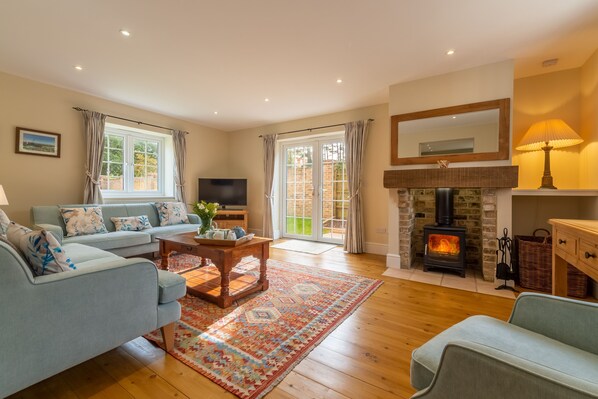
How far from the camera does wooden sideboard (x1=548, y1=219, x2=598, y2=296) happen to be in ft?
4.58

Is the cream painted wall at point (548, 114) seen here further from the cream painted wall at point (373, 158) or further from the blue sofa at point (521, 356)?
the blue sofa at point (521, 356)

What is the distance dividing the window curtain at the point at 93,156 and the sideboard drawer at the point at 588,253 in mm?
5338

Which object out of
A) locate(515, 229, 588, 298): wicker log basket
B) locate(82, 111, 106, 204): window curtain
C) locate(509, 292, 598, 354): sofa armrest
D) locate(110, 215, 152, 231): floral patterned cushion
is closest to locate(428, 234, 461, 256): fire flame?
locate(515, 229, 588, 298): wicker log basket

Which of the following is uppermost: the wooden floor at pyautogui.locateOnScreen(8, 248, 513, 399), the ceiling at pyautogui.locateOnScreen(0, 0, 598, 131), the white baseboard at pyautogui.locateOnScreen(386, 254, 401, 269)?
the ceiling at pyautogui.locateOnScreen(0, 0, 598, 131)

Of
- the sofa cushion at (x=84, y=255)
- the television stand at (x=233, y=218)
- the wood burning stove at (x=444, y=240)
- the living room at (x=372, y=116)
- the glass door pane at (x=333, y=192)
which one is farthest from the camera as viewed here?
the television stand at (x=233, y=218)

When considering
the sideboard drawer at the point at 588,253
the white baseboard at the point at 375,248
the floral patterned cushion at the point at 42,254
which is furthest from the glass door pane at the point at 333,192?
the floral patterned cushion at the point at 42,254

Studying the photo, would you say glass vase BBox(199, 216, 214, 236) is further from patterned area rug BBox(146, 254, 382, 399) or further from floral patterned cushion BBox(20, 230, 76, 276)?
floral patterned cushion BBox(20, 230, 76, 276)

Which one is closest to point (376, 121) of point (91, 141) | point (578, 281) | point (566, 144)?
point (566, 144)

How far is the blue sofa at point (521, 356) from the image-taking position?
0.64 meters

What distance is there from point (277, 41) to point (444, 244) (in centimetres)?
311

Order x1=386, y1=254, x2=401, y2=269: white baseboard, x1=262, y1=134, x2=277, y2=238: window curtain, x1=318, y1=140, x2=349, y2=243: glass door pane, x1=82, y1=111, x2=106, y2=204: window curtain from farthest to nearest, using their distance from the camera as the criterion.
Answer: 1. x1=262, y1=134, x2=277, y2=238: window curtain
2. x1=318, y1=140, x2=349, y2=243: glass door pane
3. x1=82, y1=111, x2=106, y2=204: window curtain
4. x1=386, y1=254, x2=401, y2=269: white baseboard

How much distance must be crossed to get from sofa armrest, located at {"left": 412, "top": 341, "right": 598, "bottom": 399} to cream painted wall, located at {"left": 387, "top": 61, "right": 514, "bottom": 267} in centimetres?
288

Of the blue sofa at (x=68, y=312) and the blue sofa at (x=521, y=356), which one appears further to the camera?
the blue sofa at (x=68, y=312)

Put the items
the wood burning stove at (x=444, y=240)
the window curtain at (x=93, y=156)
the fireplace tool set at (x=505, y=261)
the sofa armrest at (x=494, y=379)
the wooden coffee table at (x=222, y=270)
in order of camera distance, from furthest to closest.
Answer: the window curtain at (x=93, y=156), the wood burning stove at (x=444, y=240), the fireplace tool set at (x=505, y=261), the wooden coffee table at (x=222, y=270), the sofa armrest at (x=494, y=379)
